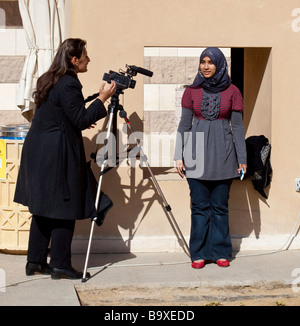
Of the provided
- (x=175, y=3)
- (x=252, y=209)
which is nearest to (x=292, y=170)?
(x=252, y=209)

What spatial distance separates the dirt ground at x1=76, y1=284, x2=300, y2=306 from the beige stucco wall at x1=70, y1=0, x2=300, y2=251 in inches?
39.1

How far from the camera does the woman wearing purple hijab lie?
573 centimetres

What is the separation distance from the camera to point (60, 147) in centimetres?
522

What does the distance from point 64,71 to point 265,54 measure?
212 cm

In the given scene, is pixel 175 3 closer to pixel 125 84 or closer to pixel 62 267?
pixel 125 84

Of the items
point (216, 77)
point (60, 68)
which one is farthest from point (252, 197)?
point (60, 68)

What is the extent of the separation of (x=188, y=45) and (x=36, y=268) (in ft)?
7.66

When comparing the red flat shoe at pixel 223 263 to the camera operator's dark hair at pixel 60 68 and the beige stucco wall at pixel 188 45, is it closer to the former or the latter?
the beige stucco wall at pixel 188 45

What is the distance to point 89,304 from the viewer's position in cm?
509

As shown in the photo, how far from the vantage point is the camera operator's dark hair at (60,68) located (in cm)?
522

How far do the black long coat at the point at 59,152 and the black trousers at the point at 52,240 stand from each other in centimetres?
16

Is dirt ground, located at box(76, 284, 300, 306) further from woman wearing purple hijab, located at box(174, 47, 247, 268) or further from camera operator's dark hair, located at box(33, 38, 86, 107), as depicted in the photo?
camera operator's dark hair, located at box(33, 38, 86, 107)

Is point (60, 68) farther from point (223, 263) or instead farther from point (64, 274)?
point (223, 263)

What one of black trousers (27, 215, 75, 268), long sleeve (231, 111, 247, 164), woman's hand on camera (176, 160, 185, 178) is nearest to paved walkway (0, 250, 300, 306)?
black trousers (27, 215, 75, 268)
